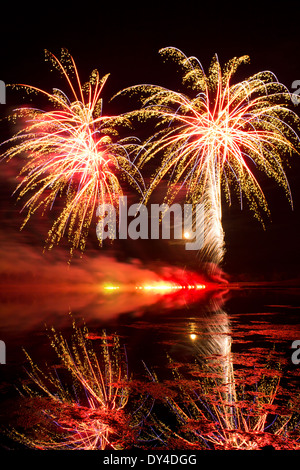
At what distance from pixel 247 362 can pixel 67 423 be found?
4.48m

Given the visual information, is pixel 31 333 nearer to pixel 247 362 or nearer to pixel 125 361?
pixel 125 361

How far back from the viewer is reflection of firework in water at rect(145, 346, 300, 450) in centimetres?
434

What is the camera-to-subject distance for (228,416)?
510 cm

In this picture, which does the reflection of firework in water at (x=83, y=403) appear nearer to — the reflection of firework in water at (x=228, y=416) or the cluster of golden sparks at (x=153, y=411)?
the cluster of golden sparks at (x=153, y=411)

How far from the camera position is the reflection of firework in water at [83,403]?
14.5 feet

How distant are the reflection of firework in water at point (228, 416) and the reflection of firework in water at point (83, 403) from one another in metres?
0.57

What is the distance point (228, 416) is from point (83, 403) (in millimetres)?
2017

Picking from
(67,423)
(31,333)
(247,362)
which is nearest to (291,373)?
(247,362)

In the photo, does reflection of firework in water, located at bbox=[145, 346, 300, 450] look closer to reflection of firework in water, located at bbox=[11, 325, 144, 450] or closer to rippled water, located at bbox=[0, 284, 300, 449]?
rippled water, located at bbox=[0, 284, 300, 449]

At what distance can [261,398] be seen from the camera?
583cm

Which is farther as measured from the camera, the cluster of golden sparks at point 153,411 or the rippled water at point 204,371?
the rippled water at point 204,371

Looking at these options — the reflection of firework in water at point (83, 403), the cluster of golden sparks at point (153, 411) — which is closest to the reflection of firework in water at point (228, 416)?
the cluster of golden sparks at point (153, 411)

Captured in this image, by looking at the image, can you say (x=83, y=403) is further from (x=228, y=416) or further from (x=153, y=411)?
(x=228, y=416)

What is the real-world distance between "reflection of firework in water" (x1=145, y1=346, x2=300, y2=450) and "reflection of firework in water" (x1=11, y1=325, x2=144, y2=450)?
0.57 meters
